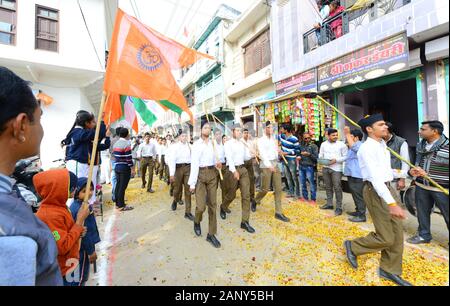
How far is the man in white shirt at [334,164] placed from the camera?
4.66 m

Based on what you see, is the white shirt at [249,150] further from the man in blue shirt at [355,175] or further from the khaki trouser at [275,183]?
the man in blue shirt at [355,175]

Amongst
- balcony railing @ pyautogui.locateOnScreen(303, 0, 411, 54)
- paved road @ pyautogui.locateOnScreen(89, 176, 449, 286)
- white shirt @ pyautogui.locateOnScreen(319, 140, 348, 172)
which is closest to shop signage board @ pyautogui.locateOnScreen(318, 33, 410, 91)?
balcony railing @ pyautogui.locateOnScreen(303, 0, 411, 54)

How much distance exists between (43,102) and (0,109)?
9.70 metres

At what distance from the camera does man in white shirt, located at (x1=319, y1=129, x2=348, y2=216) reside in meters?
4.66

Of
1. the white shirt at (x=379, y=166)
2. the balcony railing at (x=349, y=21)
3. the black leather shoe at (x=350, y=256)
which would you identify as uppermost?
the balcony railing at (x=349, y=21)

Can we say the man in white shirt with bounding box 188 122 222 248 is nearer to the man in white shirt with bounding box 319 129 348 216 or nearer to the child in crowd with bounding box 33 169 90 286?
the child in crowd with bounding box 33 169 90 286

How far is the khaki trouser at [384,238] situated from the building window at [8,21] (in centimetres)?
1156

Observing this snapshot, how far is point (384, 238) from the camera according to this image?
1.98 meters

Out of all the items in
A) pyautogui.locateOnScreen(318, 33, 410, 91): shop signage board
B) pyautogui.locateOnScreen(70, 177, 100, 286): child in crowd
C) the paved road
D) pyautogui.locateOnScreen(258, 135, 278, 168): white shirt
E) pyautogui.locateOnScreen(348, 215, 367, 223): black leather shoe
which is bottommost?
the paved road

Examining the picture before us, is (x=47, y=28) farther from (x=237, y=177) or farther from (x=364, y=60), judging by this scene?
(x=364, y=60)

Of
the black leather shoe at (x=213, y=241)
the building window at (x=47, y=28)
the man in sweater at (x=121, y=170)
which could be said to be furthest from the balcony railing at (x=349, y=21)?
the building window at (x=47, y=28)

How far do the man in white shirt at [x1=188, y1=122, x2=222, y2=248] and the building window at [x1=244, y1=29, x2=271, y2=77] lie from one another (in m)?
7.98
